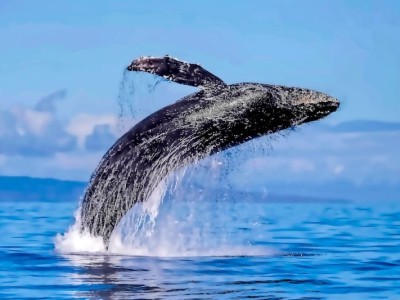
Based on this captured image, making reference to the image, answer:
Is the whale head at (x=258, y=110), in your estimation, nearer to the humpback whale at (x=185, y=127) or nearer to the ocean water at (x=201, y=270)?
the humpback whale at (x=185, y=127)

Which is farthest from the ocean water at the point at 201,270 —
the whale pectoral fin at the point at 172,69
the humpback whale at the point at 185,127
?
the whale pectoral fin at the point at 172,69

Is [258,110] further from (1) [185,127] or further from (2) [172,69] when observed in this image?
(2) [172,69]

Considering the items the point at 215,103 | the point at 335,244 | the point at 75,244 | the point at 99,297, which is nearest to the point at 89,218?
the point at 75,244

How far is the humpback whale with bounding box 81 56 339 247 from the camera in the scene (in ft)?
74.7

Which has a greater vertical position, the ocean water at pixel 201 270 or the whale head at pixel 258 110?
the whale head at pixel 258 110

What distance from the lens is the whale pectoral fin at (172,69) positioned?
22531 millimetres

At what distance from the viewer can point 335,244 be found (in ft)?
99.6

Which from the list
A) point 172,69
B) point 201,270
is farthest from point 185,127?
point 201,270

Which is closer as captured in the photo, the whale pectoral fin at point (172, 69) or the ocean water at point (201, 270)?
the ocean water at point (201, 270)

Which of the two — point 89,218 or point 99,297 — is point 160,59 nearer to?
point 89,218

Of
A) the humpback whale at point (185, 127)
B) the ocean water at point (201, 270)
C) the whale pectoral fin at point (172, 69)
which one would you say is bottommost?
the ocean water at point (201, 270)

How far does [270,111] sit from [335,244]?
8995mm

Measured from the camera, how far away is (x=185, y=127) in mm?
23031

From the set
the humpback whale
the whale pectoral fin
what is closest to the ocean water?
the humpback whale
